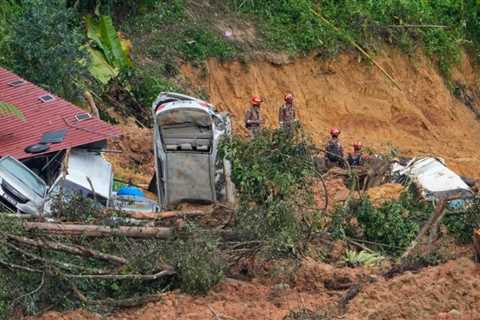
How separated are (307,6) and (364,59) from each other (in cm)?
182

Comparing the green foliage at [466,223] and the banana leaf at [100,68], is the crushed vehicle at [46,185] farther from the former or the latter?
the banana leaf at [100,68]

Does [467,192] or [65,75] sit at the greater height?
[65,75]

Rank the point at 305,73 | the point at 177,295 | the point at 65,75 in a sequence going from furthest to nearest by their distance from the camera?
the point at 305,73, the point at 65,75, the point at 177,295

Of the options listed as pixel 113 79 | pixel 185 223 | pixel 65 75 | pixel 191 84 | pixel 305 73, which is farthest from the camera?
pixel 305 73

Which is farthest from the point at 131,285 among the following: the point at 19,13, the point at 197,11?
the point at 197,11

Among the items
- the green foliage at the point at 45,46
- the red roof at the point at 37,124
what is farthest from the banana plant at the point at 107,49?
the red roof at the point at 37,124

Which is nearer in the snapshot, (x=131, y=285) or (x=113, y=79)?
(x=131, y=285)

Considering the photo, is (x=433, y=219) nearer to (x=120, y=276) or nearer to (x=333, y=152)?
(x=120, y=276)

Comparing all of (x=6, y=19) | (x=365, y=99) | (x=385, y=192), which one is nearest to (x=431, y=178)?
(x=385, y=192)

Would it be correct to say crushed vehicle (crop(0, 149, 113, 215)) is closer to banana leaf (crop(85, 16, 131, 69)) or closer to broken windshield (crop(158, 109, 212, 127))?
broken windshield (crop(158, 109, 212, 127))

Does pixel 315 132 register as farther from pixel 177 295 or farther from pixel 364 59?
pixel 177 295

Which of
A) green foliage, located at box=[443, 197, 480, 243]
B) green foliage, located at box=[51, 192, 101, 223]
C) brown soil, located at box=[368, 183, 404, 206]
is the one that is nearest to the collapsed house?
green foliage, located at box=[51, 192, 101, 223]

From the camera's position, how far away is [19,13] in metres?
23.5

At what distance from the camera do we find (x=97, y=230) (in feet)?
52.7
